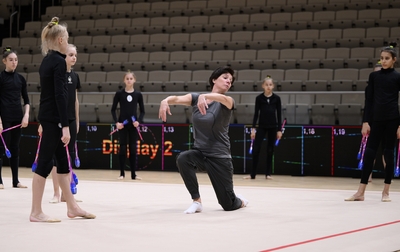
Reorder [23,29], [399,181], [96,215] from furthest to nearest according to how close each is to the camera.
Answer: [23,29]
[399,181]
[96,215]

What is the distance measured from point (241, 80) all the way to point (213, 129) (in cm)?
722

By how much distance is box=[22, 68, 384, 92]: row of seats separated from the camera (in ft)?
38.1

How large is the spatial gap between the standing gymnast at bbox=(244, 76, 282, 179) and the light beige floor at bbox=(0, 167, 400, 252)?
269 cm

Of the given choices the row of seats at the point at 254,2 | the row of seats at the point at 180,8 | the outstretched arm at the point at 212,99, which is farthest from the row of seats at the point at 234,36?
the outstretched arm at the point at 212,99

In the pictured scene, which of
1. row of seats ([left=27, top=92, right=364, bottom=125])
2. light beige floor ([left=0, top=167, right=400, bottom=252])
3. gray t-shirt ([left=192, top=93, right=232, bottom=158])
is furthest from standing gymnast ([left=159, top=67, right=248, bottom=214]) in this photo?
row of seats ([left=27, top=92, right=364, bottom=125])

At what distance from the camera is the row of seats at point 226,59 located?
1244 centimetres

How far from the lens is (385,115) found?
19.9ft

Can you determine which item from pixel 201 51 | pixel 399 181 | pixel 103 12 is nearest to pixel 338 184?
pixel 399 181

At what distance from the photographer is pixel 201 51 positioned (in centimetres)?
1366

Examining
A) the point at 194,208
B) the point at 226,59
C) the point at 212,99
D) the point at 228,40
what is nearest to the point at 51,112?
the point at 212,99

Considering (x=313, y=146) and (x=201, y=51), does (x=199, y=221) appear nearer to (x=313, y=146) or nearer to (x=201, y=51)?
(x=313, y=146)

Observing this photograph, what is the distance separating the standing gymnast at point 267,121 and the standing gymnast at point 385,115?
12.0 feet

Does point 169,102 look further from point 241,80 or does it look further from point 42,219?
point 241,80

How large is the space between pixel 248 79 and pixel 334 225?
27.3 ft
